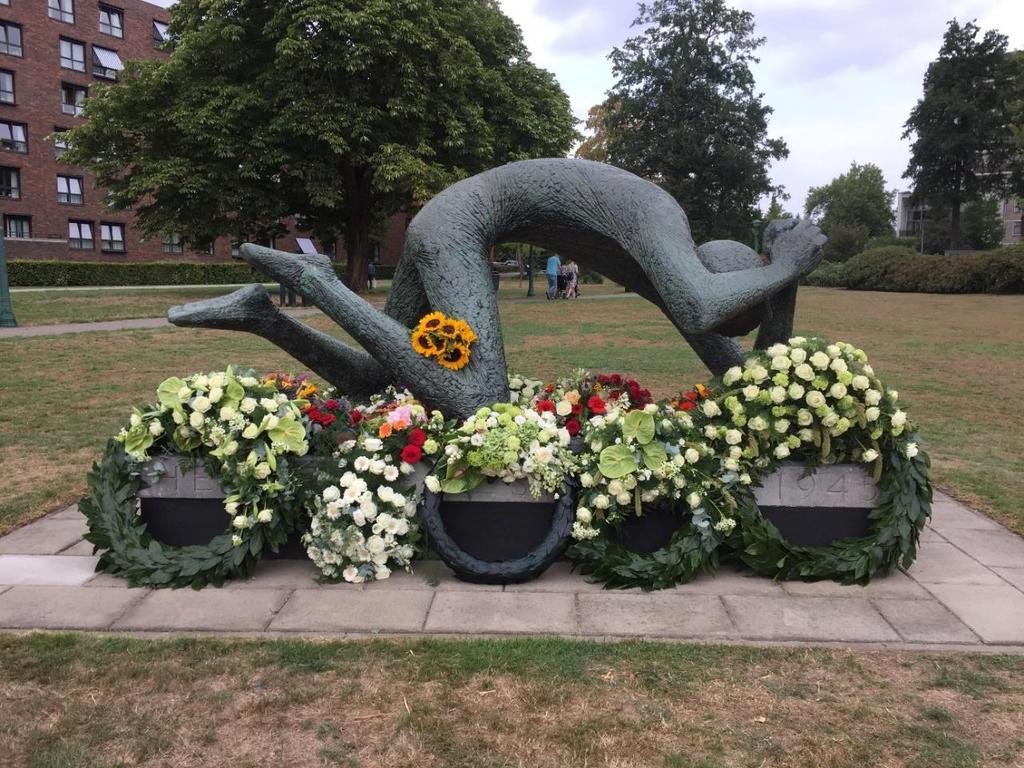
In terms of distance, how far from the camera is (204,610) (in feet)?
11.9

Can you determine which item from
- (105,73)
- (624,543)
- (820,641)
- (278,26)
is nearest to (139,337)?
(278,26)

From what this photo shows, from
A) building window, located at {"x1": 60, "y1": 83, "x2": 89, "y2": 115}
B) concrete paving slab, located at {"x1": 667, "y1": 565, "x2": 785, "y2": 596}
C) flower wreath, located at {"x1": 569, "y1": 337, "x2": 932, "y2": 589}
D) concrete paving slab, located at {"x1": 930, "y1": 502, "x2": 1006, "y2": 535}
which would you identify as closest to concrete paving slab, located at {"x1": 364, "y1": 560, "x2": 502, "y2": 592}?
flower wreath, located at {"x1": 569, "y1": 337, "x2": 932, "y2": 589}

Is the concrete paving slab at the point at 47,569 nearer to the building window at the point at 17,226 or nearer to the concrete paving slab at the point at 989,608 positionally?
the concrete paving slab at the point at 989,608

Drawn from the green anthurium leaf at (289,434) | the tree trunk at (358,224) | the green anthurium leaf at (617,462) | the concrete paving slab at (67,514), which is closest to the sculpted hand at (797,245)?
the green anthurium leaf at (617,462)

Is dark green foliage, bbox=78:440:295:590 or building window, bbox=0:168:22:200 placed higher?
building window, bbox=0:168:22:200

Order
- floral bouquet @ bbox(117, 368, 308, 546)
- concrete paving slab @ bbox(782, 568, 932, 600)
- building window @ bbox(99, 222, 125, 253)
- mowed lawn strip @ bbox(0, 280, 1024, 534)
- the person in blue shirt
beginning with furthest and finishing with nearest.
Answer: building window @ bbox(99, 222, 125, 253) → the person in blue shirt → mowed lawn strip @ bbox(0, 280, 1024, 534) → floral bouquet @ bbox(117, 368, 308, 546) → concrete paving slab @ bbox(782, 568, 932, 600)

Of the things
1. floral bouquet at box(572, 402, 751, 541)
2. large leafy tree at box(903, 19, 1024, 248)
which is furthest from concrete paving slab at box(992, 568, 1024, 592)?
large leafy tree at box(903, 19, 1024, 248)

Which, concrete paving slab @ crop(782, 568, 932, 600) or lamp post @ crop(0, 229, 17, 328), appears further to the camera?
lamp post @ crop(0, 229, 17, 328)

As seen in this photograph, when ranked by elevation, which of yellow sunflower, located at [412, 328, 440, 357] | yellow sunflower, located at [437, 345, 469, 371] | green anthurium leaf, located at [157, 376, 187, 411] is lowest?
green anthurium leaf, located at [157, 376, 187, 411]

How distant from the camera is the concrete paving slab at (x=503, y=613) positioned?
346cm

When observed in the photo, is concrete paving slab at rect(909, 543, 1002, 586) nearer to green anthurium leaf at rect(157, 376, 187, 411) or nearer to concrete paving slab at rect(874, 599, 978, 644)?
concrete paving slab at rect(874, 599, 978, 644)

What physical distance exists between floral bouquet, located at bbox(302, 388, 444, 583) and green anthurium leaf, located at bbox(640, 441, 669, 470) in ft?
3.56

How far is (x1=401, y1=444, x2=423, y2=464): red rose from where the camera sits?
407cm

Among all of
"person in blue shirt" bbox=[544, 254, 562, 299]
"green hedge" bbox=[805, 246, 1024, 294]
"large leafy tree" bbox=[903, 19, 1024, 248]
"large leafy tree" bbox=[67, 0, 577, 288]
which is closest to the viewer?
"large leafy tree" bbox=[67, 0, 577, 288]
